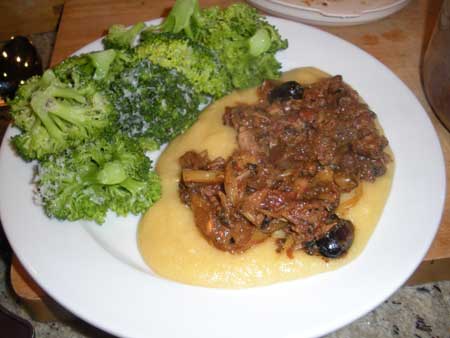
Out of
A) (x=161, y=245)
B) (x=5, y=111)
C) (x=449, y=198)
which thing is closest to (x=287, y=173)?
(x=161, y=245)

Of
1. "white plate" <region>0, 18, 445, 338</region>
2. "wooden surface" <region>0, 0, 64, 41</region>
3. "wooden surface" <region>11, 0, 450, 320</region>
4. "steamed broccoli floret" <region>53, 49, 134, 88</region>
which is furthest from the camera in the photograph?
"wooden surface" <region>0, 0, 64, 41</region>

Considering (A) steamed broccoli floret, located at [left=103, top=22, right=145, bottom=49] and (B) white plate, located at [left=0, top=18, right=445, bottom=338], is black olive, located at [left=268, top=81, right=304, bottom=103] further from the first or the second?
(A) steamed broccoli floret, located at [left=103, top=22, right=145, bottom=49]

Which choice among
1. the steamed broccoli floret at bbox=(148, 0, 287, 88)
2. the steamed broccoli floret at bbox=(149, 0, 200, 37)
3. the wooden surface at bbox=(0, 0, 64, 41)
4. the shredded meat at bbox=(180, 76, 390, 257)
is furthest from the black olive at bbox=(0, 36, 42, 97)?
the shredded meat at bbox=(180, 76, 390, 257)

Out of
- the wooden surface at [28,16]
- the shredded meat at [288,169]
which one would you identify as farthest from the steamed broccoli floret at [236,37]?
the wooden surface at [28,16]

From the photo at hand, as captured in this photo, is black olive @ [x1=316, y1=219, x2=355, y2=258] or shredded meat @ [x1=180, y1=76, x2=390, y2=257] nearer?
black olive @ [x1=316, y1=219, x2=355, y2=258]

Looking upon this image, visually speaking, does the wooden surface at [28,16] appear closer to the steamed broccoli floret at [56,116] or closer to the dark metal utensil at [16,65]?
the dark metal utensil at [16,65]

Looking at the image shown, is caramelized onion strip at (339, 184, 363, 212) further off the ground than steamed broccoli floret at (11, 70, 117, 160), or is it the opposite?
steamed broccoli floret at (11, 70, 117, 160)

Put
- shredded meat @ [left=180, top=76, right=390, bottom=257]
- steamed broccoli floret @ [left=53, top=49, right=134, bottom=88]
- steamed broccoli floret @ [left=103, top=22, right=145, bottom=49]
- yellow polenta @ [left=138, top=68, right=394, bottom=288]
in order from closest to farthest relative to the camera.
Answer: yellow polenta @ [left=138, top=68, right=394, bottom=288] → shredded meat @ [left=180, top=76, right=390, bottom=257] → steamed broccoli floret @ [left=53, top=49, right=134, bottom=88] → steamed broccoli floret @ [left=103, top=22, right=145, bottom=49]
